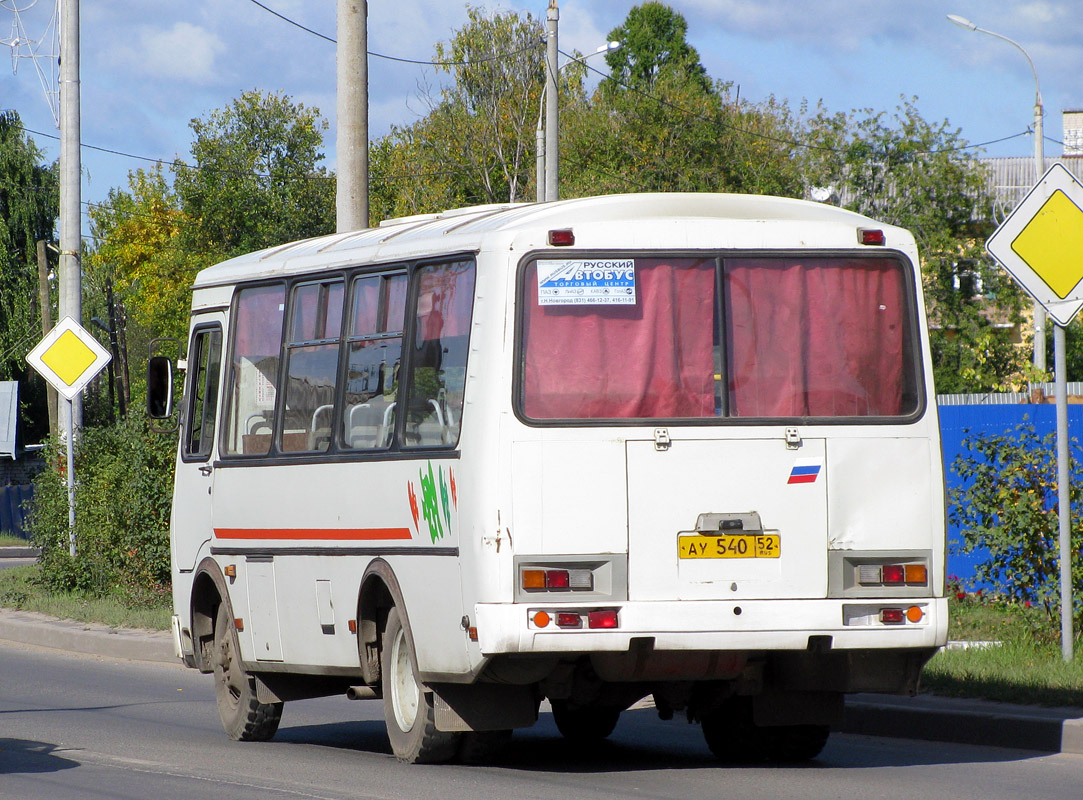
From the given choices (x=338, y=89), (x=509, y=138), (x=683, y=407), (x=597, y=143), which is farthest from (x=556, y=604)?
(x=509, y=138)

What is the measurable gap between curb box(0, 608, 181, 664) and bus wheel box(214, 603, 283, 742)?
4911 mm

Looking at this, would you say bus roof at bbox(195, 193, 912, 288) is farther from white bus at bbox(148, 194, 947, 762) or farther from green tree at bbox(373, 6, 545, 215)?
green tree at bbox(373, 6, 545, 215)

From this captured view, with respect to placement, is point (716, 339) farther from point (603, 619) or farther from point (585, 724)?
point (585, 724)

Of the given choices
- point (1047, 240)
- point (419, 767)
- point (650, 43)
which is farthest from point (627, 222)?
point (650, 43)

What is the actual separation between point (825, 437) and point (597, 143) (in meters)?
43.0

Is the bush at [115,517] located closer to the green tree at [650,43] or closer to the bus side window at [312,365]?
the bus side window at [312,365]

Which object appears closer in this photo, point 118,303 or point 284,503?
point 284,503

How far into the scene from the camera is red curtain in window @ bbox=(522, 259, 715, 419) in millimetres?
8414

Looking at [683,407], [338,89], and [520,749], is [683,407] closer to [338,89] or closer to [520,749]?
[520,749]

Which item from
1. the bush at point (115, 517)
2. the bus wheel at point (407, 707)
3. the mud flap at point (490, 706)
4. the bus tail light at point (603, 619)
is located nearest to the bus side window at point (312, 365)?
the bus wheel at point (407, 707)

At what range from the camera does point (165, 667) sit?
16.0 meters

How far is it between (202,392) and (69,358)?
31.8ft

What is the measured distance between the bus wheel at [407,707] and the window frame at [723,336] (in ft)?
4.99

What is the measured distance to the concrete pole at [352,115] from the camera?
51.0ft
